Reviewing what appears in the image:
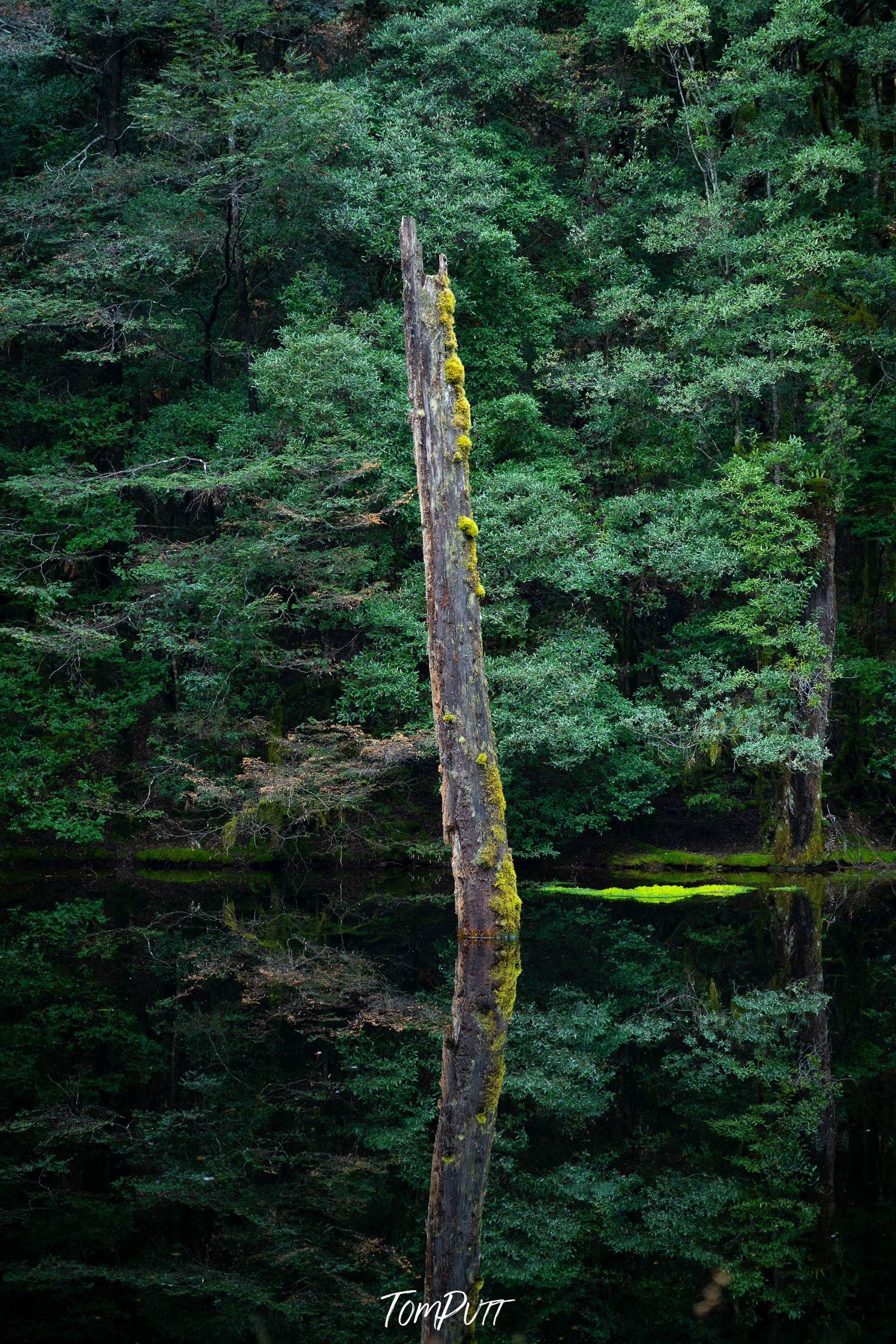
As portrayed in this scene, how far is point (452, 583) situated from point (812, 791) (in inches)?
350

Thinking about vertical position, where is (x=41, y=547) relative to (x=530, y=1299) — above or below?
above

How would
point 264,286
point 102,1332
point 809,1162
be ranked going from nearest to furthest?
point 102,1332
point 809,1162
point 264,286

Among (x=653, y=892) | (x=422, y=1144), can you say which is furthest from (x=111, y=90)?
(x=422, y=1144)

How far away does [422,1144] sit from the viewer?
579 cm

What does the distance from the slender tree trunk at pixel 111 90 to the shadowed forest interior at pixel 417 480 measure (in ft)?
Result: 0.42

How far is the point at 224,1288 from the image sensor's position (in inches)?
169

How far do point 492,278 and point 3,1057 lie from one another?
1543cm

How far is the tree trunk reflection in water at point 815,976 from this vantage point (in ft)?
16.8

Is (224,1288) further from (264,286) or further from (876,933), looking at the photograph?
(264,286)

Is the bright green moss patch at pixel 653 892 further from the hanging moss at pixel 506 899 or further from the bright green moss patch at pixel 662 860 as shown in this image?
the hanging moss at pixel 506 899

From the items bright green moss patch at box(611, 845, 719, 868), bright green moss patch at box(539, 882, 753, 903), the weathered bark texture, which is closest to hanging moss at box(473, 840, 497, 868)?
bright green moss patch at box(539, 882, 753, 903)

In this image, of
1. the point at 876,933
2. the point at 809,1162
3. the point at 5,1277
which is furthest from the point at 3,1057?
the point at 876,933

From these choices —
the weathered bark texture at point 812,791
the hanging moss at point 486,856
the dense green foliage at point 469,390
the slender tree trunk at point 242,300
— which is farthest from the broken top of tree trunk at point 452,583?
the slender tree trunk at point 242,300

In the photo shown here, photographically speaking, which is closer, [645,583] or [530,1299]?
[530,1299]
